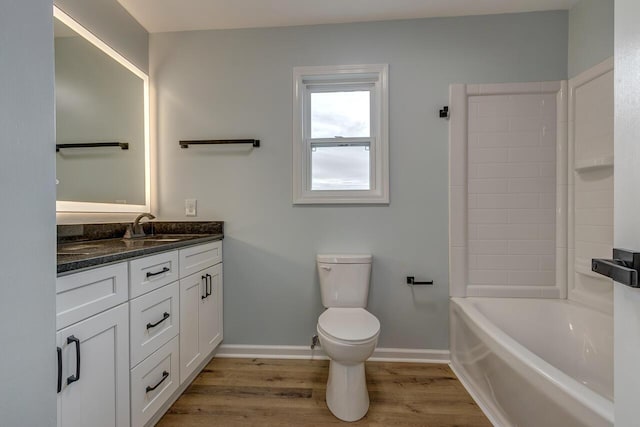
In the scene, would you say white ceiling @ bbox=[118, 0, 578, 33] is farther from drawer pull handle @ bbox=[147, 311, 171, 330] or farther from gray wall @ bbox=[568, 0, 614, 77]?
drawer pull handle @ bbox=[147, 311, 171, 330]

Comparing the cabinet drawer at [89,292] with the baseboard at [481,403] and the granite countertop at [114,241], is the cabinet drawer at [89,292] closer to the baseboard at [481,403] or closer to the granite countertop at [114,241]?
the granite countertop at [114,241]

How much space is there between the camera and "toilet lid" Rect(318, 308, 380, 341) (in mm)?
1372

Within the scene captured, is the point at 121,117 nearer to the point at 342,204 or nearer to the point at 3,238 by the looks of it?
the point at 342,204

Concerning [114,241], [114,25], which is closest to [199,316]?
[114,241]

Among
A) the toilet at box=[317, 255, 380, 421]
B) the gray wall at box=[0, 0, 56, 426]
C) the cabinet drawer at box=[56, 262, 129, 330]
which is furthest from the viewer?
the toilet at box=[317, 255, 380, 421]

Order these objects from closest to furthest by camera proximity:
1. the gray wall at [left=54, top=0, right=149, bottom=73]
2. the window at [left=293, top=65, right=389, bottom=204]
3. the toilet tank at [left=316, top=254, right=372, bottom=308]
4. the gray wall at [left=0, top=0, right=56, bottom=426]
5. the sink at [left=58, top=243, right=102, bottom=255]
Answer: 1. the gray wall at [left=0, top=0, right=56, bottom=426]
2. the sink at [left=58, top=243, right=102, bottom=255]
3. the gray wall at [left=54, top=0, right=149, bottom=73]
4. the toilet tank at [left=316, top=254, right=372, bottom=308]
5. the window at [left=293, top=65, right=389, bottom=204]

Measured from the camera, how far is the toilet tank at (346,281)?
5.94ft

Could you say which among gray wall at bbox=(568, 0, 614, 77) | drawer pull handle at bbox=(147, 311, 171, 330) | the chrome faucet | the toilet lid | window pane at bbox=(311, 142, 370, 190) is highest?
gray wall at bbox=(568, 0, 614, 77)

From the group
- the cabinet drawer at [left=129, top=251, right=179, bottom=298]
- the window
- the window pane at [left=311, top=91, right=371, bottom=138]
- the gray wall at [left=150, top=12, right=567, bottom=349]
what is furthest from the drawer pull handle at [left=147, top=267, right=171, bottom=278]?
the window pane at [left=311, top=91, right=371, bottom=138]

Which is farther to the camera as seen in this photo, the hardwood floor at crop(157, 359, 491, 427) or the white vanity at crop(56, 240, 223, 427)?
the hardwood floor at crop(157, 359, 491, 427)

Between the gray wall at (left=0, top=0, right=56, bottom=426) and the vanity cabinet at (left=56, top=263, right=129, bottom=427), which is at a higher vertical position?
the gray wall at (left=0, top=0, right=56, bottom=426)

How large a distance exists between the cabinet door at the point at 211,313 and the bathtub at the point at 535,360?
1.61 metres

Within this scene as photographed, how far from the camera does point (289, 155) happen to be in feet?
6.43

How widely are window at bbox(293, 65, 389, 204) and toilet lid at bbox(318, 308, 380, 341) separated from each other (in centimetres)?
75
